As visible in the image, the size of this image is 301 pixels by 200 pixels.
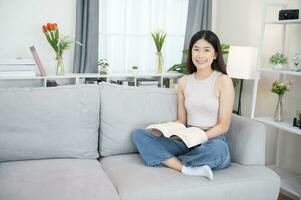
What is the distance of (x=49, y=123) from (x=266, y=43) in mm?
2087

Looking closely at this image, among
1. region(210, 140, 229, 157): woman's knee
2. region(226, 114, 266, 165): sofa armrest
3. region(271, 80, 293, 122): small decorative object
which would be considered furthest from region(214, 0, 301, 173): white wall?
region(210, 140, 229, 157): woman's knee

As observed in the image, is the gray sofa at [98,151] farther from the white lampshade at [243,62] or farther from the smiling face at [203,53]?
the white lampshade at [243,62]

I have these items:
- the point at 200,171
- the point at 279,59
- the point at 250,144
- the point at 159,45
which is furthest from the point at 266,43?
the point at 200,171

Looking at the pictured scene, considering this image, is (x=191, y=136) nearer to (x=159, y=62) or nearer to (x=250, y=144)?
(x=250, y=144)

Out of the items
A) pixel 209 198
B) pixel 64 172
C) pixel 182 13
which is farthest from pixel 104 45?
pixel 209 198

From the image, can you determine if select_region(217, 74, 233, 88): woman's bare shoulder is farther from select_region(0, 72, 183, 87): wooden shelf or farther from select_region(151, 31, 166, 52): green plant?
select_region(151, 31, 166, 52): green plant

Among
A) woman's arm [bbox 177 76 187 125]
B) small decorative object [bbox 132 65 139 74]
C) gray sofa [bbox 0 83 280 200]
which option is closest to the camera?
gray sofa [bbox 0 83 280 200]

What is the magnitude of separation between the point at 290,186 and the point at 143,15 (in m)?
2.22

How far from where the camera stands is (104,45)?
3.54 m

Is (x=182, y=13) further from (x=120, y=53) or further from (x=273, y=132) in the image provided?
(x=273, y=132)

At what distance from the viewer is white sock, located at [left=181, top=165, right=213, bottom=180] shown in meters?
1.69

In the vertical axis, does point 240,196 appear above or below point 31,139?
below

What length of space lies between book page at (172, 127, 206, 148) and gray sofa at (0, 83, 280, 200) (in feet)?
0.57

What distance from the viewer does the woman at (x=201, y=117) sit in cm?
176
